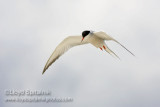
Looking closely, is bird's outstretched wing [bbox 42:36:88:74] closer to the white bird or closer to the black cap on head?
the white bird

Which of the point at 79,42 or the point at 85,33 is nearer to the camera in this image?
the point at 85,33

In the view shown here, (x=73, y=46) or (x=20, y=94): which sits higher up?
(x=73, y=46)

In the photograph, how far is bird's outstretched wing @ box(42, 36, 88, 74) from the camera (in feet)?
45.4

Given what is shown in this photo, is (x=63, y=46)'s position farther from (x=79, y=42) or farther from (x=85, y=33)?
(x=85, y=33)

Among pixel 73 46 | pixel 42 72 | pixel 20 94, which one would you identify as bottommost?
pixel 20 94

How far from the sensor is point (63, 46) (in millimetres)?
14070

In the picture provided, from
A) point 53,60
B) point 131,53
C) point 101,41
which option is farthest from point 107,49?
point 131,53

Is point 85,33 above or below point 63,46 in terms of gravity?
above

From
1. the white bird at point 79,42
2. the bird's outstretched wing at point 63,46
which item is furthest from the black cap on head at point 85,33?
the bird's outstretched wing at point 63,46

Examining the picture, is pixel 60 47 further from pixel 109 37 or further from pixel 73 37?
pixel 109 37

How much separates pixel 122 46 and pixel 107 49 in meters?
3.38

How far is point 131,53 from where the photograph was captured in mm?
10070

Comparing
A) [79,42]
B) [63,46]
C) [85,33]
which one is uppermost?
[85,33]

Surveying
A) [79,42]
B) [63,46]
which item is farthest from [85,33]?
[63,46]
